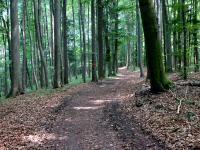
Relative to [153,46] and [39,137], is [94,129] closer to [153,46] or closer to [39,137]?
[39,137]

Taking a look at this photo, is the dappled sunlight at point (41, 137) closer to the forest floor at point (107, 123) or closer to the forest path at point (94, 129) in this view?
the forest floor at point (107, 123)

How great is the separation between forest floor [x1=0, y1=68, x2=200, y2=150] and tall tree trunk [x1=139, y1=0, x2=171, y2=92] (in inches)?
22.6

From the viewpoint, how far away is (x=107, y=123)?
1131 cm

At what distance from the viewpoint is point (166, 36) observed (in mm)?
26234

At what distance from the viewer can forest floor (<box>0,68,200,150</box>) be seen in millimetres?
8844

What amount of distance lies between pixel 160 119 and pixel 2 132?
211 inches

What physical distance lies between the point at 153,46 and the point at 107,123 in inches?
197

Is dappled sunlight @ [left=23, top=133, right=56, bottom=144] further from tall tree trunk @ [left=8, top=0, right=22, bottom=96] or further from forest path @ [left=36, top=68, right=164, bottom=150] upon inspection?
tall tree trunk @ [left=8, top=0, right=22, bottom=96]

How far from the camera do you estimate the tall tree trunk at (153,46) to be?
14422mm

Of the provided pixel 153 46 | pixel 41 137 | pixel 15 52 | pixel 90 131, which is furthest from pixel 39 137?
pixel 15 52

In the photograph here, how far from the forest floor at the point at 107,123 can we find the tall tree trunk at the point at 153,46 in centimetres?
57

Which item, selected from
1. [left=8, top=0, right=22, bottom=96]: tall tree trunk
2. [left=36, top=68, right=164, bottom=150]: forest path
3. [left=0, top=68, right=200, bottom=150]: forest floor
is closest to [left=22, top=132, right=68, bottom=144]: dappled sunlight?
[left=0, top=68, right=200, bottom=150]: forest floor

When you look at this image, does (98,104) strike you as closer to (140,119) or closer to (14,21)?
(140,119)

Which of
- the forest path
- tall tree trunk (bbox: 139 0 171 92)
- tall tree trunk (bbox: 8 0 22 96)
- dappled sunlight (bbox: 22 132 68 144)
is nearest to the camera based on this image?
the forest path
